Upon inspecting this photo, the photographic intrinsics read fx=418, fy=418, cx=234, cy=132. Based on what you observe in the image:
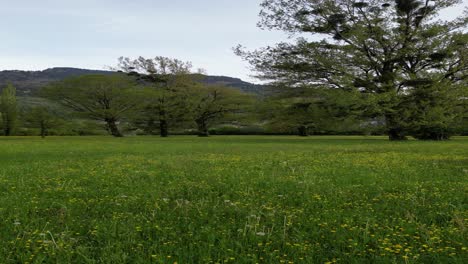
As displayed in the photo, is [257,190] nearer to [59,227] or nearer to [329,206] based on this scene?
[329,206]

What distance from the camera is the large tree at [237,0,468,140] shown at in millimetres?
42344

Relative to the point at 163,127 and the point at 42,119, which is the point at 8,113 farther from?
the point at 163,127

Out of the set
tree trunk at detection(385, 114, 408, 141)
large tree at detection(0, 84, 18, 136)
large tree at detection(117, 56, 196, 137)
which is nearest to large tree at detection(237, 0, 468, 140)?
tree trunk at detection(385, 114, 408, 141)

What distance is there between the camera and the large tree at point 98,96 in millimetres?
66688

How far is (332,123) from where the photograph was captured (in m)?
44.8

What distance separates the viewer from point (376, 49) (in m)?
44.1

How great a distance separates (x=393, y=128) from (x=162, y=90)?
3963cm

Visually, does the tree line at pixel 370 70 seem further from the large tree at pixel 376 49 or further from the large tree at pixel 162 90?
the large tree at pixel 162 90

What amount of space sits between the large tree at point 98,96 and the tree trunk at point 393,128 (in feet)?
127

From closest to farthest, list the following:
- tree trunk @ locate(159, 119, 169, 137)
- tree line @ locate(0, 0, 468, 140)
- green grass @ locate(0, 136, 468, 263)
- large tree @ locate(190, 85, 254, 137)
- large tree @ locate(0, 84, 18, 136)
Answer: green grass @ locate(0, 136, 468, 263) < tree line @ locate(0, 0, 468, 140) < tree trunk @ locate(159, 119, 169, 137) < large tree @ locate(190, 85, 254, 137) < large tree @ locate(0, 84, 18, 136)

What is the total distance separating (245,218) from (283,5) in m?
41.1

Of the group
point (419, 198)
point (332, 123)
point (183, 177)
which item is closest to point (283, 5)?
point (332, 123)

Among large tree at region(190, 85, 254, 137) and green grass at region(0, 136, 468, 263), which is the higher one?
large tree at region(190, 85, 254, 137)

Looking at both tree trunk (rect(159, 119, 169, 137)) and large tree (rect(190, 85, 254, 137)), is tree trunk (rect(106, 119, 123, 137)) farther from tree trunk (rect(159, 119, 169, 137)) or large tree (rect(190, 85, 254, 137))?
large tree (rect(190, 85, 254, 137))
